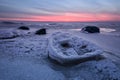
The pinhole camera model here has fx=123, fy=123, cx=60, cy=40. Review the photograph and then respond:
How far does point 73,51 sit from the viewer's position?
162 inches

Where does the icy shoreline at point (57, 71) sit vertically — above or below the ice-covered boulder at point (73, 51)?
below

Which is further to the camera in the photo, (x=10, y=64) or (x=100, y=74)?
(x=10, y=64)

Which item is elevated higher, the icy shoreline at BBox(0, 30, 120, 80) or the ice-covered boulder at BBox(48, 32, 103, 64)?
the ice-covered boulder at BBox(48, 32, 103, 64)

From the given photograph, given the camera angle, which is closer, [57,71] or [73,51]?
[57,71]

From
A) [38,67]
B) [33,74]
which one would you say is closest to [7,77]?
[33,74]

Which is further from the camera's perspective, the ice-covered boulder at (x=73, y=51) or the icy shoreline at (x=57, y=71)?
the ice-covered boulder at (x=73, y=51)

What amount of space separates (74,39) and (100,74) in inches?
96.5

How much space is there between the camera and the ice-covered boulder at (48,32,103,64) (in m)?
3.47

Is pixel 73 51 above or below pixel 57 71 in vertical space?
above

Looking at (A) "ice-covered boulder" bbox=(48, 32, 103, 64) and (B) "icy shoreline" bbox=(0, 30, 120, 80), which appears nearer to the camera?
(B) "icy shoreline" bbox=(0, 30, 120, 80)

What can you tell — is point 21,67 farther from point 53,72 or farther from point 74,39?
point 74,39

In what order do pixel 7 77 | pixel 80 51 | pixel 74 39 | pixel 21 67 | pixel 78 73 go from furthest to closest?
pixel 74 39
pixel 80 51
pixel 21 67
pixel 78 73
pixel 7 77

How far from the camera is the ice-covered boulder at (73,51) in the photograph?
11.4ft

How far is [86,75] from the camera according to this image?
3.03m
